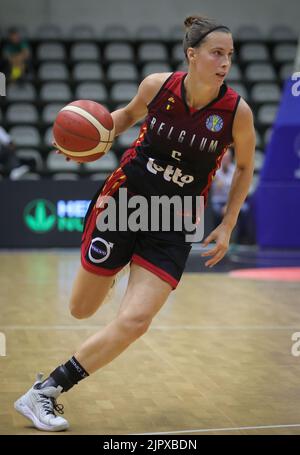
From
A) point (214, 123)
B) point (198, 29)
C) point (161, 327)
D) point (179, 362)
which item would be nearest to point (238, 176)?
point (214, 123)

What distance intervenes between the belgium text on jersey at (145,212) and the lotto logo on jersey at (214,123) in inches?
14.1

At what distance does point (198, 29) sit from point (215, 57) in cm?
19

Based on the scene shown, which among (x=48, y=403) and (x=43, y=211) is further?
(x=43, y=211)

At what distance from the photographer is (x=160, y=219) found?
439 cm

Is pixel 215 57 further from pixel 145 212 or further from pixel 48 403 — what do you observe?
pixel 48 403

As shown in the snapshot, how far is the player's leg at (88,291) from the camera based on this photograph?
14.6 feet

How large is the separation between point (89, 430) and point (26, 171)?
10239 millimetres

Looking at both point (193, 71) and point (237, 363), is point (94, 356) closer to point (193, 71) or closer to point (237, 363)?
point (193, 71)

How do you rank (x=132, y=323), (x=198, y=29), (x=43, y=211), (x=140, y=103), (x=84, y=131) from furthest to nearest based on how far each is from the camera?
(x=43, y=211)
(x=140, y=103)
(x=84, y=131)
(x=198, y=29)
(x=132, y=323)

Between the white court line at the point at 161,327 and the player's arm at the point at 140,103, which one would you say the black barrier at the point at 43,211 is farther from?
the player's arm at the point at 140,103

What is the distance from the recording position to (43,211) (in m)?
13.0

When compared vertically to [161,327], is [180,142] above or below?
above

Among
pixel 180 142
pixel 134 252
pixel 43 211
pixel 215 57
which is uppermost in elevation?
pixel 215 57

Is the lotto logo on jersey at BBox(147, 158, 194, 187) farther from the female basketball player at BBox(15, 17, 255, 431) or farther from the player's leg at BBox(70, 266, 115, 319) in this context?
the player's leg at BBox(70, 266, 115, 319)
